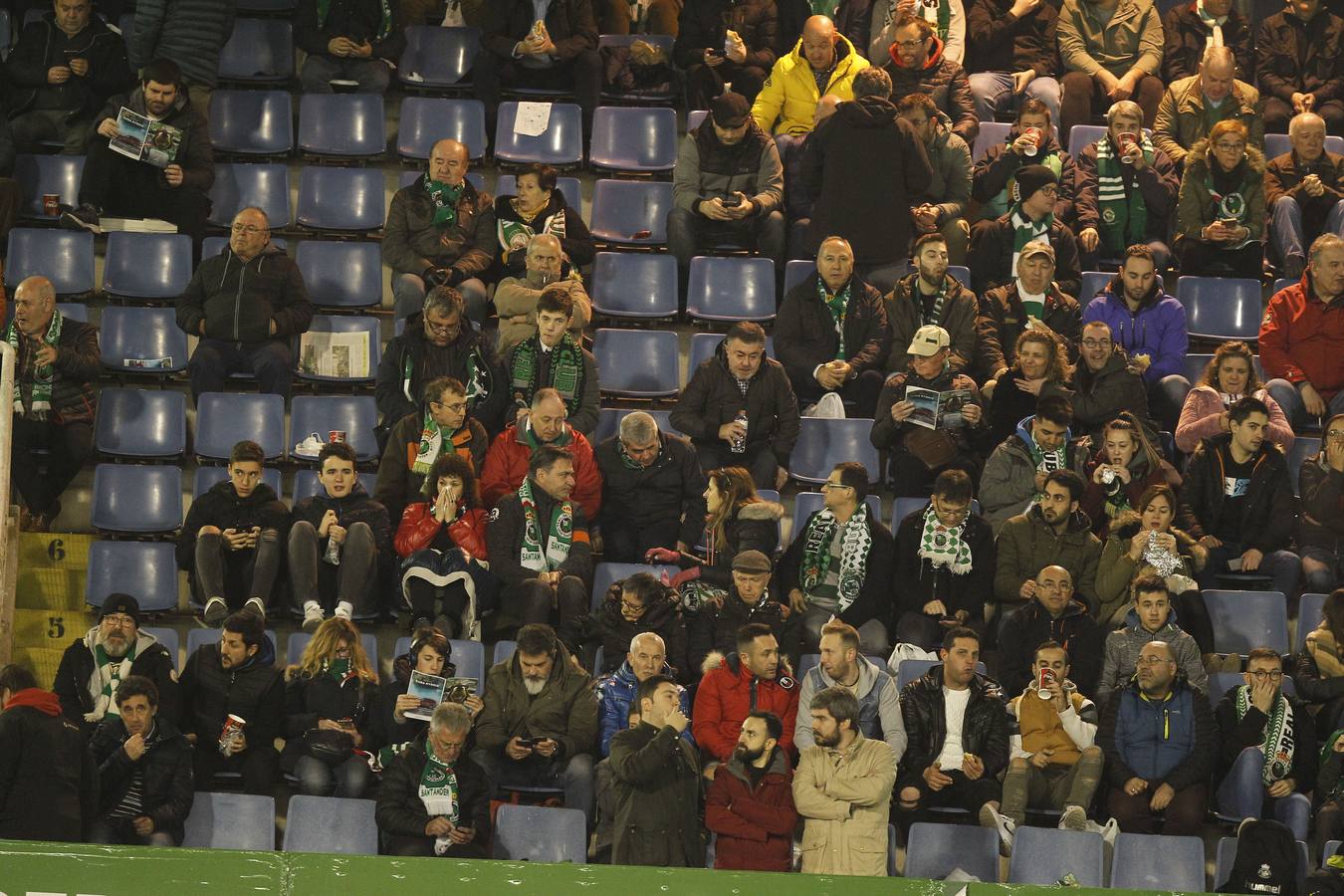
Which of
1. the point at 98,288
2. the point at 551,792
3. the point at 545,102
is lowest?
the point at 551,792

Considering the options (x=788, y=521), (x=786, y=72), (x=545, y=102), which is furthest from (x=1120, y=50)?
(x=788, y=521)

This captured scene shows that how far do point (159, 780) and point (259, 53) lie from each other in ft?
17.1

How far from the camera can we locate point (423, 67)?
12.4 meters

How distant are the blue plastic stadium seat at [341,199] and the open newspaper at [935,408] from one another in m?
3.25

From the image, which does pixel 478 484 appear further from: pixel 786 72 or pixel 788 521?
pixel 786 72

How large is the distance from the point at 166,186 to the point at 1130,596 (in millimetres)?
5425

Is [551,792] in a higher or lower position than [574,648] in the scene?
lower

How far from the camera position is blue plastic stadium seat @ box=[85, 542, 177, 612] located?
9.91m

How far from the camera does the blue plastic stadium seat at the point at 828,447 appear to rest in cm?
→ 1045

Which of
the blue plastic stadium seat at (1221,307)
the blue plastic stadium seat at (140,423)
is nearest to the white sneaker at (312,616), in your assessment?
the blue plastic stadium seat at (140,423)

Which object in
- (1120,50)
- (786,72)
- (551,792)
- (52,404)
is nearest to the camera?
(551,792)

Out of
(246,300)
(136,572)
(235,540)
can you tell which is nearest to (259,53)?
(246,300)

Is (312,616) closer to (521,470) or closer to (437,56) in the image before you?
(521,470)

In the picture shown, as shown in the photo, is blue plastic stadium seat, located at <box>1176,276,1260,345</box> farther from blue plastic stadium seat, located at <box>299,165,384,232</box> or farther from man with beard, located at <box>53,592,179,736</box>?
man with beard, located at <box>53,592,179,736</box>
